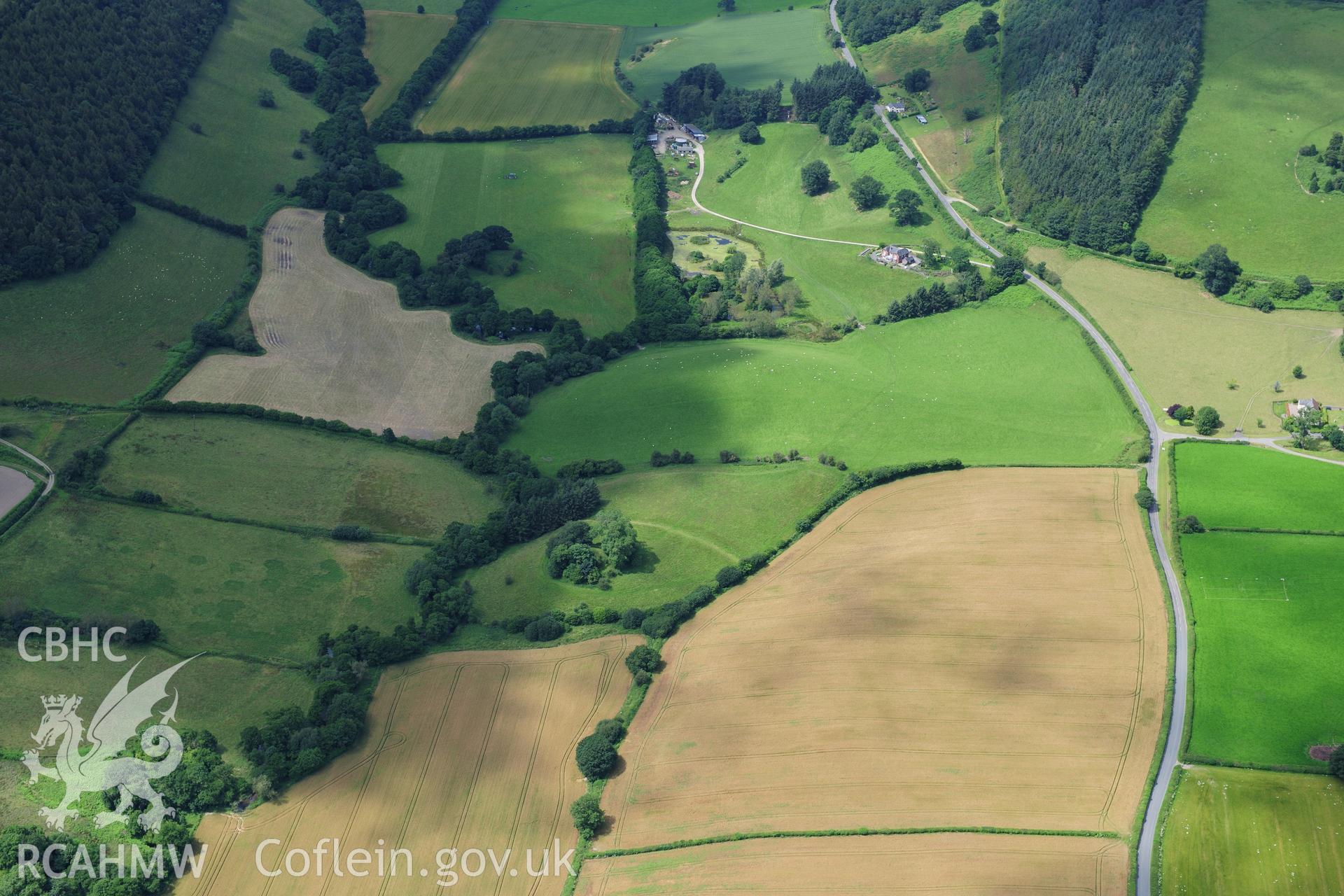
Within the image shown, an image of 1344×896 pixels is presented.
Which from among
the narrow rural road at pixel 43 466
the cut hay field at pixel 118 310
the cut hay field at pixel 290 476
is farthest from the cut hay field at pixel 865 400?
the cut hay field at pixel 118 310

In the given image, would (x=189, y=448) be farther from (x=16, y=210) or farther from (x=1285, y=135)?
(x=1285, y=135)

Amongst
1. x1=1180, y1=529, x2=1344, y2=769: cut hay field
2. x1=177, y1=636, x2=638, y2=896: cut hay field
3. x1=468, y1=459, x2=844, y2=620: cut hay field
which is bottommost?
x1=177, y1=636, x2=638, y2=896: cut hay field

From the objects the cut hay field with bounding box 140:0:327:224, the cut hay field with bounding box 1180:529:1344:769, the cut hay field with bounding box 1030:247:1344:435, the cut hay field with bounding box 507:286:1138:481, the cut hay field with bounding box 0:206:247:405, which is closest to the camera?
the cut hay field with bounding box 1180:529:1344:769

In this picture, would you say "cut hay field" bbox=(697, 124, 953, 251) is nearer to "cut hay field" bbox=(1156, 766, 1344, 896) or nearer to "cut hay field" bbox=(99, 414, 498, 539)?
"cut hay field" bbox=(99, 414, 498, 539)

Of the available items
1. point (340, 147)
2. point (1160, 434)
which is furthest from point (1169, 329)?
point (340, 147)

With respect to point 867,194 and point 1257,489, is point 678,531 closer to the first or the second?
point 1257,489

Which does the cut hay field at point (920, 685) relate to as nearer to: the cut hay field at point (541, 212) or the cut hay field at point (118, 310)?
the cut hay field at point (541, 212)

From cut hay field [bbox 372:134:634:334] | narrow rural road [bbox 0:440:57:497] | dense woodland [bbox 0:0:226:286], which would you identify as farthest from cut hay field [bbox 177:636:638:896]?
dense woodland [bbox 0:0:226:286]
